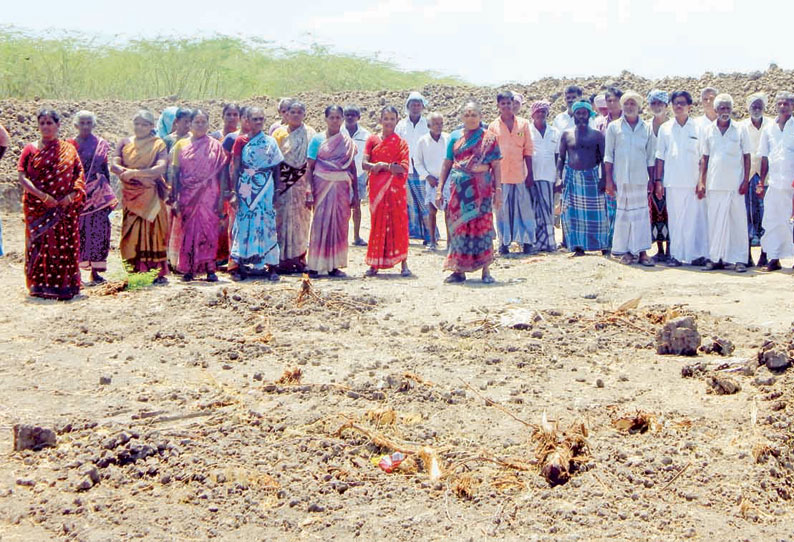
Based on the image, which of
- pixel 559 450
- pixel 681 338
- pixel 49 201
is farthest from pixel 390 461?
pixel 49 201

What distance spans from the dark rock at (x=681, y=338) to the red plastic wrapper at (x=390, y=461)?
274 cm

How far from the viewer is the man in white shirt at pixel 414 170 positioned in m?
12.8

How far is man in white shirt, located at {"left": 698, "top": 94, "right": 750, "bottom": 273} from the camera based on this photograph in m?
10.3

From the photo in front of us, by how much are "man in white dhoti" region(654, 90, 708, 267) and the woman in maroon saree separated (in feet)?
19.2

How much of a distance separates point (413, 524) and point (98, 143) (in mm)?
6560

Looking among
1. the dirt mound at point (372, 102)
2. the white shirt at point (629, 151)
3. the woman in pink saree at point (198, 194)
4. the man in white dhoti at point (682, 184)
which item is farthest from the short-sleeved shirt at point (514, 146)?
the dirt mound at point (372, 102)

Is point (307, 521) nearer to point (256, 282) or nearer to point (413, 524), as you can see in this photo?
point (413, 524)

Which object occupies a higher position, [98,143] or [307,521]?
[98,143]

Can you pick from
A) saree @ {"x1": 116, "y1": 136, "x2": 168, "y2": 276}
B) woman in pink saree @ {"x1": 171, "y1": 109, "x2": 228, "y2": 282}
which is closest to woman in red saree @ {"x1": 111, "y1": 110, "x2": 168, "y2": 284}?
saree @ {"x1": 116, "y1": 136, "x2": 168, "y2": 276}

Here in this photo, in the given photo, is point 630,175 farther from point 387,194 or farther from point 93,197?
point 93,197

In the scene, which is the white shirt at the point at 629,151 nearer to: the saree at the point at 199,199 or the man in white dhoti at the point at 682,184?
the man in white dhoti at the point at 682,184

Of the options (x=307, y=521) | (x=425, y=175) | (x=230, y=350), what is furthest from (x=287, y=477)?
(x=425, y=175)

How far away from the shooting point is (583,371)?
6.67 metres

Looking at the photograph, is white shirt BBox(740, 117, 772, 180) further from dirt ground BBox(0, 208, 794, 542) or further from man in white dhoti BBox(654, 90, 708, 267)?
dirt ground BBox(0, 208, 794, 542)
